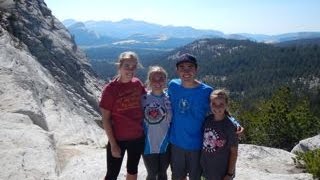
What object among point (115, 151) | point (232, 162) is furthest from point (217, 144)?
point (115, 151)

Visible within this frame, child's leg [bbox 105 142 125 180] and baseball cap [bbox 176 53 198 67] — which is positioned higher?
baseball cap [bbox 176 53 198 67]

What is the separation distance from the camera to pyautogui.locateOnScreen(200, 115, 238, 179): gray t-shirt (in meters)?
7.31

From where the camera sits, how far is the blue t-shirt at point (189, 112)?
294 inches

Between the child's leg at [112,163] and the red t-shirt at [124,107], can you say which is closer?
the red t-shirt at [124,107]

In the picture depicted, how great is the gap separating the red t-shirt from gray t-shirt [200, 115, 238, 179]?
1.26m

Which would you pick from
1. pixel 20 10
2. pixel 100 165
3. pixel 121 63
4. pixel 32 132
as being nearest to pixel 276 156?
pixel 100 165

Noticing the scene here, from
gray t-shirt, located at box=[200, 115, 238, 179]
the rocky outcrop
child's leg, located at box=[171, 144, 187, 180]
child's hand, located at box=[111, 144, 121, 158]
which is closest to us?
gray t-shirt, located at box=[200, 115, 238, 179]

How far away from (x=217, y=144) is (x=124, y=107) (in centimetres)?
178

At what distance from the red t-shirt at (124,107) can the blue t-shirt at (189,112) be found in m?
0.66

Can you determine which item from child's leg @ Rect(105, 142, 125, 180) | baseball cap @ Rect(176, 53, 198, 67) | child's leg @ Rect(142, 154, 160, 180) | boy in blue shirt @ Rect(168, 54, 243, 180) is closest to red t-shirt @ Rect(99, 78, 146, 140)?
child's leg @ Rect(105, 142, 125, 180)

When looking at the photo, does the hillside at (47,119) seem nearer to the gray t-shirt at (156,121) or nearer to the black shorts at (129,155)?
the black shorts at (129,155)

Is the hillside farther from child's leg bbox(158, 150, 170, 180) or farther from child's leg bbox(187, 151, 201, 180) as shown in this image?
child's leg bbox(187, 151, 201, 180)

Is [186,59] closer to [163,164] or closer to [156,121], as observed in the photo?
[156,121]

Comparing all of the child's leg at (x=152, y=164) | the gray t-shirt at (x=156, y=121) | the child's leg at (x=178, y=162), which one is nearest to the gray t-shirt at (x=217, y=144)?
the child's leg at (x=178, y=162)
